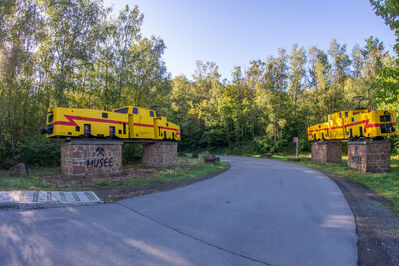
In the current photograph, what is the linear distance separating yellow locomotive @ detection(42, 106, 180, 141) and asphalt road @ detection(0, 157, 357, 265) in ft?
20.9

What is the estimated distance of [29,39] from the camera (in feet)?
51.2

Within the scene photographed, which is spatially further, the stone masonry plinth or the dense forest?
the stone masonry plinth

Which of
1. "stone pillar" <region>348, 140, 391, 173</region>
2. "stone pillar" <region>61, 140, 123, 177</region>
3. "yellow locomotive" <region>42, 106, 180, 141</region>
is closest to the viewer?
"yellow locomotive" <region>42, 106, 180, 141</region>

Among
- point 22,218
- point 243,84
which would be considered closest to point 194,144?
point 243,84

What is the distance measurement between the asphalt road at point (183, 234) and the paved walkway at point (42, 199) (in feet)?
1.49

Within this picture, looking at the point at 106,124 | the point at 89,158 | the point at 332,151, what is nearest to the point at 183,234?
the point at 89,158

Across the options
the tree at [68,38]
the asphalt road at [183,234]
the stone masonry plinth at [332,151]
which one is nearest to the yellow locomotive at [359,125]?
the stone masonry plinth at [332,151]

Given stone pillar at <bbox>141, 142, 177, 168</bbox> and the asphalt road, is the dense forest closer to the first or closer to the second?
stone pillar at <bbox>141, 142, 177, 168</bbox>

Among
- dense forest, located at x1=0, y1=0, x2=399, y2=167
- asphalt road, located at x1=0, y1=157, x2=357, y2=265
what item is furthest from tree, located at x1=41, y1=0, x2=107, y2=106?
asphalt road, located at x1=0, y1=157, x2=357, y2=265

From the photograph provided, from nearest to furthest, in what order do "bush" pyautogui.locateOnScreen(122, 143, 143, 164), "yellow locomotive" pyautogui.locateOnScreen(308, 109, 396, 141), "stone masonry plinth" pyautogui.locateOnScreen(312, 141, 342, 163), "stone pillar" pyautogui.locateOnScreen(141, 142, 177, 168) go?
"yellow locomotive" pyautogui.locateOnScreen(308, 109, 396, 141) → "stone pillar" pyautogui.locateOnScreen(141, 142, 177, 168) → "bush" pyautogui.locateOnScreen(122, 143, 143, 164) → "stone masonry plinth" pyautogui.locateOnScreen(312, 141, 342, 163)

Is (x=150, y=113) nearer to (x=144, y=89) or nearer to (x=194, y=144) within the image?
(x=144, y=89)

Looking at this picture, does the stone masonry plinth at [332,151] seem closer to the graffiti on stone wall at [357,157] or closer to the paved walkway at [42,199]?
the graffiti on stone wall at [357,157]

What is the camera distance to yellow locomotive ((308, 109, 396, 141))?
13.1 meters

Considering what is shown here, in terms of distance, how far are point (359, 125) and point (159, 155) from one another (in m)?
14.3
